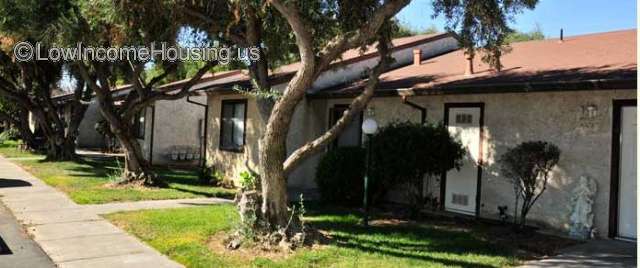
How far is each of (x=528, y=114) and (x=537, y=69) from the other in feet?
5.94

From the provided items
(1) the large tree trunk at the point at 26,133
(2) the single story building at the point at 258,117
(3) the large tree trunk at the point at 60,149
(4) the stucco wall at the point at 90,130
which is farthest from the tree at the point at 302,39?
(4) the stucco wall at the point at 90,130

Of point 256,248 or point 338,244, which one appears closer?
point 256,248

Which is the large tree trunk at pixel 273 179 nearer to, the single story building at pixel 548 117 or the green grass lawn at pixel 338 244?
the green grass lawn at pixel 338 244

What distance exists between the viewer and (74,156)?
22.4 meters

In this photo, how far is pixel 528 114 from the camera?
10258 millimetres

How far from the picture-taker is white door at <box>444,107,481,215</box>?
11164 mm

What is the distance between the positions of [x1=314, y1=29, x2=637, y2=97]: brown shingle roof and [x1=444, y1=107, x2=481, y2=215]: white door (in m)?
0.61

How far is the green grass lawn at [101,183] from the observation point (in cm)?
1274

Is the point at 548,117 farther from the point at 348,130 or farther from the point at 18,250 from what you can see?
the point at 18,250

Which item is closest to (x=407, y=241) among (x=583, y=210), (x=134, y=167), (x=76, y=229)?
(x=583, y=210)

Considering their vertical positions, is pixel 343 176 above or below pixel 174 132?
below

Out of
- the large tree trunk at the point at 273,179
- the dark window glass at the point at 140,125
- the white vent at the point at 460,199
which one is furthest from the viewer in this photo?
the dark window glass at the point at 140,125

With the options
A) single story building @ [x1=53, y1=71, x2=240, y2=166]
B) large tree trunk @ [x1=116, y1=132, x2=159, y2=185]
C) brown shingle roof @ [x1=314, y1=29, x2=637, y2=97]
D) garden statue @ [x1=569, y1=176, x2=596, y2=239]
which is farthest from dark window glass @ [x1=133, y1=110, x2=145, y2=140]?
garden statue @ [x1=569, y1=176, x2=596, y2=239]

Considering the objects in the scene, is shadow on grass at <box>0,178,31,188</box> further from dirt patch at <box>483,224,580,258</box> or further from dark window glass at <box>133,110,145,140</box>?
dirt patch at <box>483,224,580,258</box>
